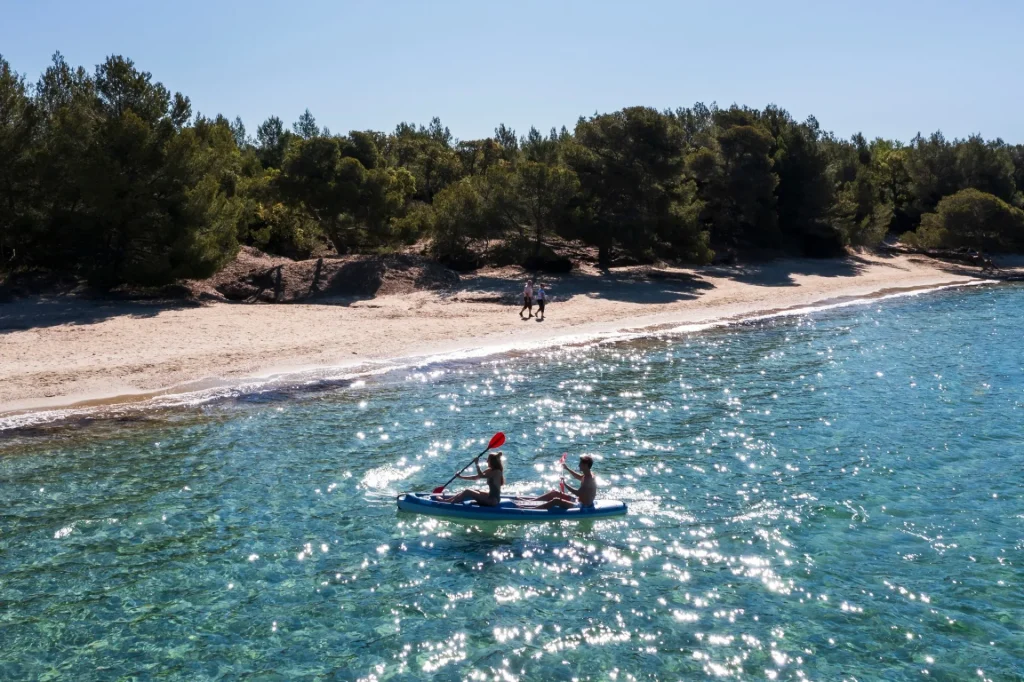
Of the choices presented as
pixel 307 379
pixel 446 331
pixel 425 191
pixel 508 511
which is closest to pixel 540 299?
pixel 446 331

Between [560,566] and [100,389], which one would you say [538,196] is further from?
[560,566]

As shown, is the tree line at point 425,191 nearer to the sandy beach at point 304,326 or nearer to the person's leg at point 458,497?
the sandy beach at point 304,326

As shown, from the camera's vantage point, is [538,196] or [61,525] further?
[538,196]

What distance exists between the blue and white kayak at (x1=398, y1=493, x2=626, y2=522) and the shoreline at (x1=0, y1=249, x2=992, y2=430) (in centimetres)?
928

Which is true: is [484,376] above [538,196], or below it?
below

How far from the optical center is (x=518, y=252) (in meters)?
38.3

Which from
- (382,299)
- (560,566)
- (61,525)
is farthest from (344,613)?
(382,299)

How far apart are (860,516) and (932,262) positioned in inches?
1905

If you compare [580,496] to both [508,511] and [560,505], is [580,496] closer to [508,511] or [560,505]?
[560,505]

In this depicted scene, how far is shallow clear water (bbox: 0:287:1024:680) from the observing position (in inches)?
382

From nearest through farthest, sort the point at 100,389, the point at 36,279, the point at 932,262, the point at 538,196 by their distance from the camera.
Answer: the point at 100,389 → the point at 36,279 → the point at 538,196 → the point at 932,262

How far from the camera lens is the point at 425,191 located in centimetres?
5425

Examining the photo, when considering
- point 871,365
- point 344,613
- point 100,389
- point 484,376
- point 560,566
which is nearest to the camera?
point 344,613

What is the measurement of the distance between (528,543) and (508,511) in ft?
2.31
